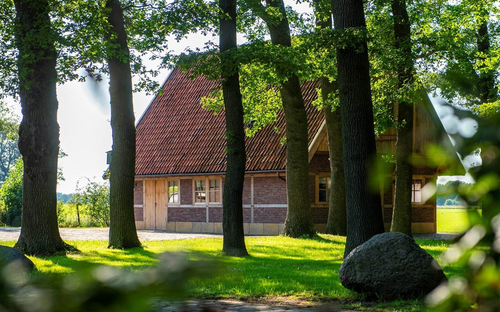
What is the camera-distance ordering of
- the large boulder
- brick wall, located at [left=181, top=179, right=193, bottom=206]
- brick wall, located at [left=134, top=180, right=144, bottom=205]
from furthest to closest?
brick wall, located at [left=134, top=180, right=144, bottom=205], brick wall, located at [left=181, top=179, right=193, bottom=206], the large boulder

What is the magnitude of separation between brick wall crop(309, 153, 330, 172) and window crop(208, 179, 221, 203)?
16.2 ft

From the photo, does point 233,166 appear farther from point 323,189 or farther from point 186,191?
point 186,191

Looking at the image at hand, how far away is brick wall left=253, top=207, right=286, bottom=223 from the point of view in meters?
29.5

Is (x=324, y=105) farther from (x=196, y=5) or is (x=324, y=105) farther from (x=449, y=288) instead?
(x=449, y=288)

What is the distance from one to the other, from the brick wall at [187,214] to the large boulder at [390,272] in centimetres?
2283

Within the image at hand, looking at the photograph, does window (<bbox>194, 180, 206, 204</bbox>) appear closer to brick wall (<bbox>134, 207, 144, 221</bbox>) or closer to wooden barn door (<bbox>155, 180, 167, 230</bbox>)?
wooden barn door (<bbox>155, 180, 167, 230</bbox>)

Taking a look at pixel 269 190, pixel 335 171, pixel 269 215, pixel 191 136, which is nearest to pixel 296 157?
pixel 335 171

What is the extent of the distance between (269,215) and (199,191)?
4.75m

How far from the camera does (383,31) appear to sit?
22500mm

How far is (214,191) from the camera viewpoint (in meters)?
32.4

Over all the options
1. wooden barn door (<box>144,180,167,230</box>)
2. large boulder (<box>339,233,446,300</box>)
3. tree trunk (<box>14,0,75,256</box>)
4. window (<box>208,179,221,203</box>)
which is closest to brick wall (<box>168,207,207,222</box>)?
wooden barn door (<box>144,180,167,230</box>)

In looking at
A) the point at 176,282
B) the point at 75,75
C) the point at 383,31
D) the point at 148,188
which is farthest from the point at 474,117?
the point at 148,188

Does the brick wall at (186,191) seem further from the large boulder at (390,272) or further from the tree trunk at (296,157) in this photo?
the large boulder at (390,272)

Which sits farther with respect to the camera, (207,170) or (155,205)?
(155,205)
